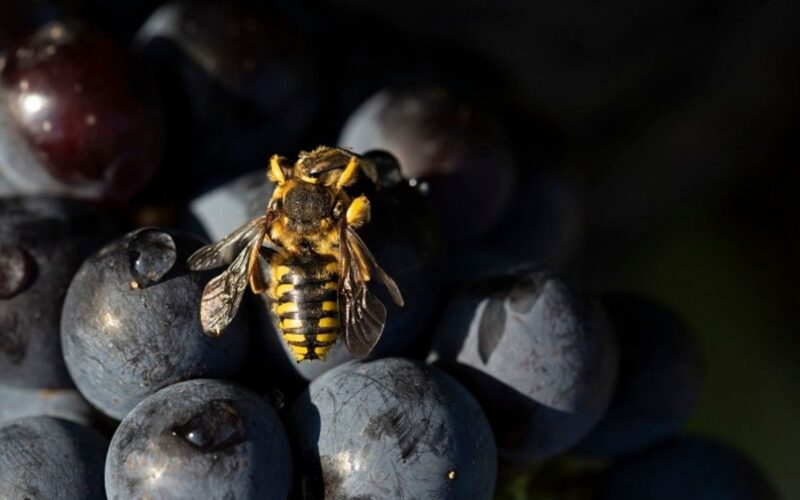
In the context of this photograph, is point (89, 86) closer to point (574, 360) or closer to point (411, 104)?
point (411, 104)

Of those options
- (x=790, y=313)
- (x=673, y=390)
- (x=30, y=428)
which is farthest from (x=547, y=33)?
(x=30, y=428)

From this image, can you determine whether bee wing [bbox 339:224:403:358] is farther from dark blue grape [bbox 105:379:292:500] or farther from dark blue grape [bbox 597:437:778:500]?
dark blue grape [bbox 597:437:778:500]

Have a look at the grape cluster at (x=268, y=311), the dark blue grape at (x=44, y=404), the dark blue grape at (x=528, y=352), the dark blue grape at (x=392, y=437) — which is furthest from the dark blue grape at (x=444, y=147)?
the dark blue grape at (x=44, y=404)

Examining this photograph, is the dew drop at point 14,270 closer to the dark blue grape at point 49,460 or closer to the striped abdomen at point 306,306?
the dark blue grape at point 49,460

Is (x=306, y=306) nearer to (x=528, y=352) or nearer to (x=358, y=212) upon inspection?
(x=358, y=212)

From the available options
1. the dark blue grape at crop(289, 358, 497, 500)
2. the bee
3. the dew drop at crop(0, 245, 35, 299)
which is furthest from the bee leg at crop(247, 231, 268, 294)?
the dew drop at crop(0, 245, 35, 299)
